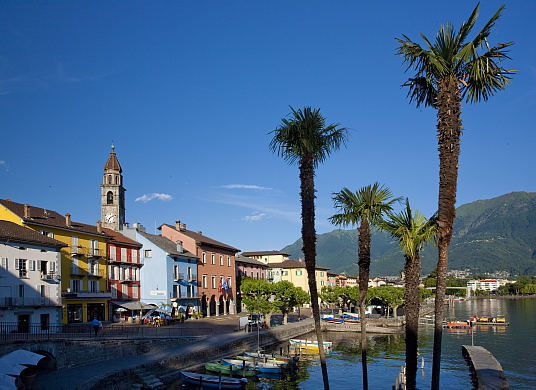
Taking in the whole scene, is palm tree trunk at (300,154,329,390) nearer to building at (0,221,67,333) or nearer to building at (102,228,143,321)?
building at (0,221,67,333)

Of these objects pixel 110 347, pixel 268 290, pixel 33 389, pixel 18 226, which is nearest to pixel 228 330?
pixel 268 290

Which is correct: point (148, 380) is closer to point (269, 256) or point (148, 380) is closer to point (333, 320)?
point (333, 320)

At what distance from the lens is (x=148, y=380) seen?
105 feet

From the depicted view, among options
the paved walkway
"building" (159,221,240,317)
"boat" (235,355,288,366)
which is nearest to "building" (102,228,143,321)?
"building" (159,221,240,317)

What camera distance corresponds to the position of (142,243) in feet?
213

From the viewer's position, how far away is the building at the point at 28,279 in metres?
38.7

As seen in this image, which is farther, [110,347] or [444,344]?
[444,344]

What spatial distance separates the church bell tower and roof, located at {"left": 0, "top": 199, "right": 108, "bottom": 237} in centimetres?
2095

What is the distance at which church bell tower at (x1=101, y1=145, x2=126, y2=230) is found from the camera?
7844cm

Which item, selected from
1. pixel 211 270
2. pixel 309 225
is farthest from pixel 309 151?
pixel 211 270

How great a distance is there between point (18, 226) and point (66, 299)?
1018 centimetres

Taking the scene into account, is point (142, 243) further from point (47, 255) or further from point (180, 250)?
point (47, 255)

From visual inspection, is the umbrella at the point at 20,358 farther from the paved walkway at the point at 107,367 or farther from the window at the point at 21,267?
the window at the point at 21,267

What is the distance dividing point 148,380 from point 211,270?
142 feet
